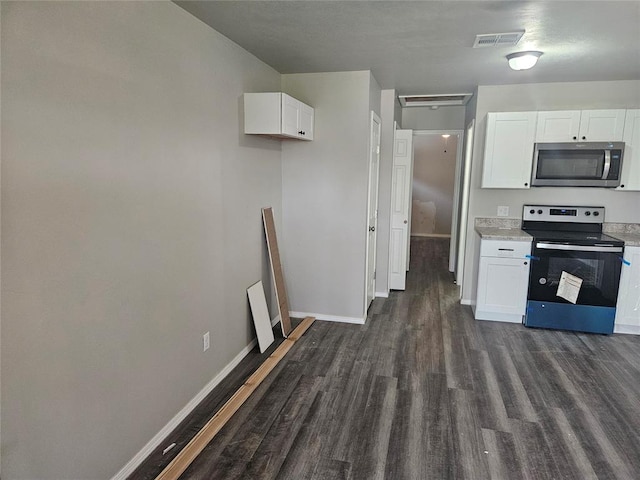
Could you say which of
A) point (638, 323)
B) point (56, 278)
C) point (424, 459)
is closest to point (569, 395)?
point (424, 459)

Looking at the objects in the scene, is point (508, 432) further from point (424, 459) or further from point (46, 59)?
point (46, 59)

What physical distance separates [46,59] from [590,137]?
14.6ft

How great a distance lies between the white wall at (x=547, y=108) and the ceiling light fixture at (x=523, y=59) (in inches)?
51.2

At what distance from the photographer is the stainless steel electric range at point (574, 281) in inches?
152

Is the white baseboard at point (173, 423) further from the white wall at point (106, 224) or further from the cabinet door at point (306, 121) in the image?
the cabinet door at point (306, 121)

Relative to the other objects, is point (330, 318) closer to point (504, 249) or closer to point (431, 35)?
point (504, 249)

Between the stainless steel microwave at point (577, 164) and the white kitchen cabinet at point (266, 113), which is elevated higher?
the white kitchen cabinet at point (266, 113)

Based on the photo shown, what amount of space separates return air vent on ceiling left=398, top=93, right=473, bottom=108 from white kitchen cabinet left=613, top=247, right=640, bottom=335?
2.42 m

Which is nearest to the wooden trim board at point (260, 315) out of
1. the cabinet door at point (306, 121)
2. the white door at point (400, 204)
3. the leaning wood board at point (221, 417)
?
the leaning wood board at point (221, 417)

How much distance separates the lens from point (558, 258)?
13.0ft

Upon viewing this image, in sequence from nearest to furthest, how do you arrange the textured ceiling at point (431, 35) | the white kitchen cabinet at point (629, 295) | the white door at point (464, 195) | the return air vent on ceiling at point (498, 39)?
the textured ceiling at point (431, 35) → the return air vent on ceiling at point (498, 39) → the white kitchen cabinet at point (629, 295) → the white door at point (464, 195)

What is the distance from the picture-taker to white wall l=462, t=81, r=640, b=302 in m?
4.20

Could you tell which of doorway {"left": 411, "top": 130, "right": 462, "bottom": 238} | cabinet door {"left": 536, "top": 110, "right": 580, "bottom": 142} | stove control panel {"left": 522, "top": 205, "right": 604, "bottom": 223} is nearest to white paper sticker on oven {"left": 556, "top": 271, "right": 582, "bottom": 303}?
stove control panel {"left": 522, "top": 205, "right": 604, "bottom": 223}

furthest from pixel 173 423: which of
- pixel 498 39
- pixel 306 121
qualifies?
pixel 498 39
